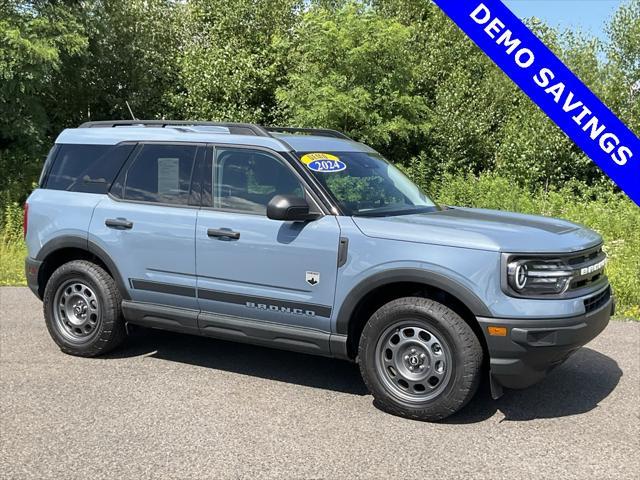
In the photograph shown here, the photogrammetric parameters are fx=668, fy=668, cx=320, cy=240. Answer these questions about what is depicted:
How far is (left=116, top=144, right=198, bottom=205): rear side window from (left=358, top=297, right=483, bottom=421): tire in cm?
196

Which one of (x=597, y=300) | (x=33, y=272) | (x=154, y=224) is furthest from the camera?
(x=33, y=272)

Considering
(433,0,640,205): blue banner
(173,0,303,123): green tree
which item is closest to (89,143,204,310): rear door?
(433,0,640,205): blue banner

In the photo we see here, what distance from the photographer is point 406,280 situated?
14.7 ft

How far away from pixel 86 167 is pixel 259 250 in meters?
2.09

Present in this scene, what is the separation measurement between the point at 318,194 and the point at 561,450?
2338 mm

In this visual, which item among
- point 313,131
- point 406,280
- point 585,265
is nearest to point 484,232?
point 406,280

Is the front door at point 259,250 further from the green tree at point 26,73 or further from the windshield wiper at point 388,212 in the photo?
the green tree at point 26,73

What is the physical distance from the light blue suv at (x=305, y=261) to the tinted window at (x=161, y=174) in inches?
0.6

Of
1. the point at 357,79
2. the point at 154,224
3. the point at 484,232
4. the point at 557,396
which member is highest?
the point at 357,79

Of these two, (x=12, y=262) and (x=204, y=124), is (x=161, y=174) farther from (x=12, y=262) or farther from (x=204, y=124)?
(x=12, y=262)

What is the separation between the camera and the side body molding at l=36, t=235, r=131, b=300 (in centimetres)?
565

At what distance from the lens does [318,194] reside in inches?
192

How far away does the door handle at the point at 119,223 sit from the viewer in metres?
5.54

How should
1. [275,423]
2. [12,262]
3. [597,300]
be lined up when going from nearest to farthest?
[275,423] → [597,300] → [12,262]
